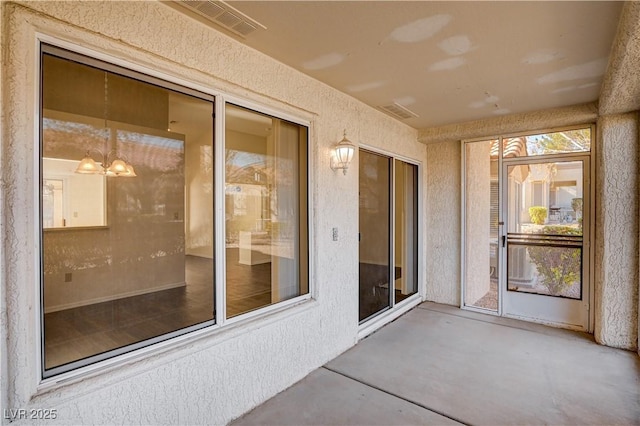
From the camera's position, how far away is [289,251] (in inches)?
129

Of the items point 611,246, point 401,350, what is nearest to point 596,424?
point 401,350

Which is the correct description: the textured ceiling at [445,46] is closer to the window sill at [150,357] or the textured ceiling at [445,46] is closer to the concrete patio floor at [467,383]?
the window sill at [150,357]

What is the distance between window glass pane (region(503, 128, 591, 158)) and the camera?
4.36m

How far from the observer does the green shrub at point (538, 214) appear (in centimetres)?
461

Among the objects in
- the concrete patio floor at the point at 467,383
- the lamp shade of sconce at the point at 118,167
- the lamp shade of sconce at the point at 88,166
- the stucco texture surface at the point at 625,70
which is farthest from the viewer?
the lamp shade of sconce at the point at 118,167

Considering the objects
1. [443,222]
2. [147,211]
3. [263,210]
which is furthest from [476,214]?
[147,211]

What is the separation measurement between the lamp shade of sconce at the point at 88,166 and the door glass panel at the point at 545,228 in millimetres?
5246

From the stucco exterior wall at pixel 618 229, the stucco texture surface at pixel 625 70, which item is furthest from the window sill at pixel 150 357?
the stucco exterior wall at pixel 618 229

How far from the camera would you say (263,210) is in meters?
3.04

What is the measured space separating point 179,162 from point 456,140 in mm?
4297

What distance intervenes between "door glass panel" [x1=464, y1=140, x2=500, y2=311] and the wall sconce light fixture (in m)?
2.84

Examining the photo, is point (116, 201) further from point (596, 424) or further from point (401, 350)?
point (596, 424)

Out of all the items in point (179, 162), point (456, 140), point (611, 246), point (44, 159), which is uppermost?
point (456, 140)

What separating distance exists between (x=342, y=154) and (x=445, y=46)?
4.46 feet
